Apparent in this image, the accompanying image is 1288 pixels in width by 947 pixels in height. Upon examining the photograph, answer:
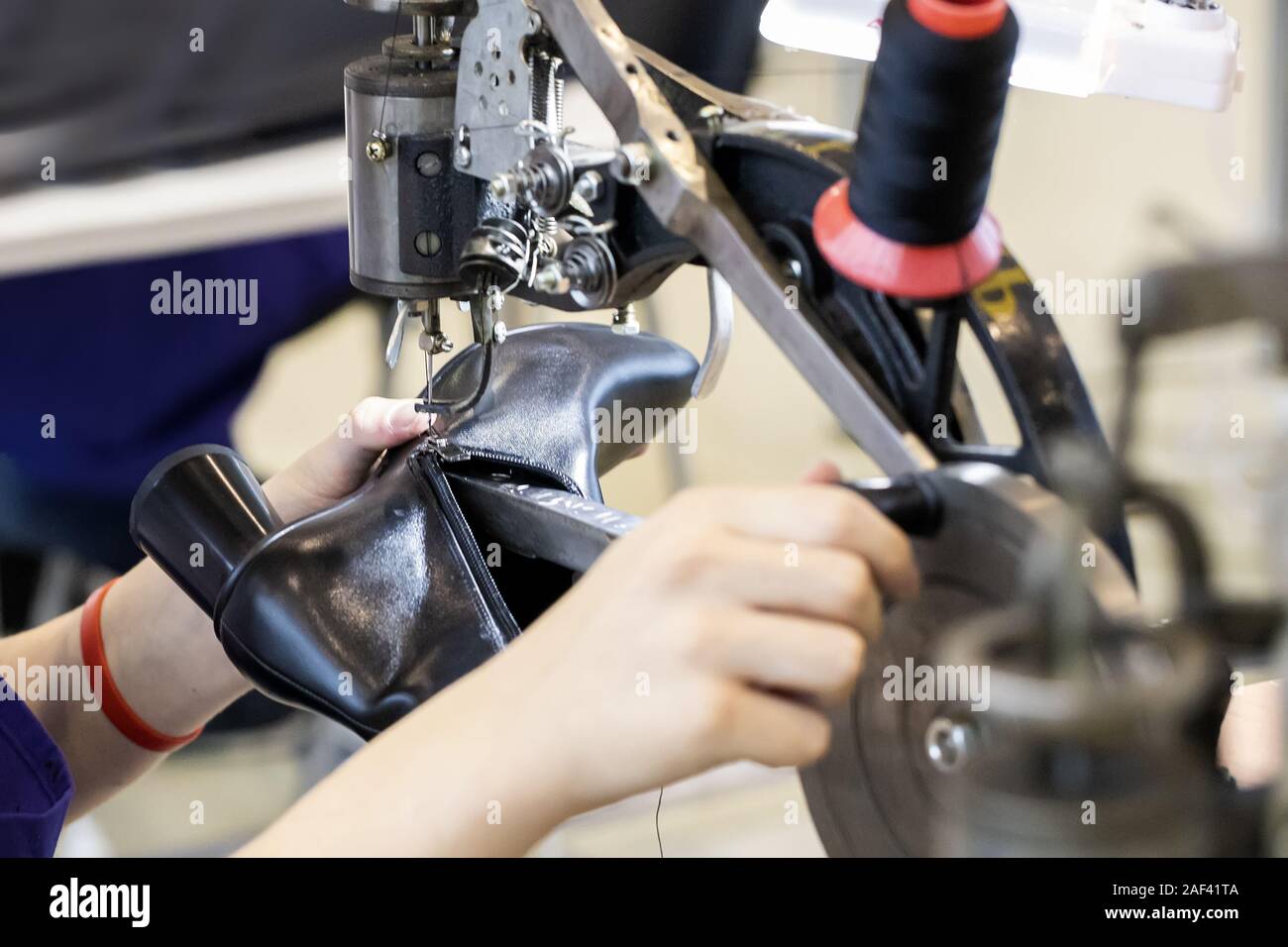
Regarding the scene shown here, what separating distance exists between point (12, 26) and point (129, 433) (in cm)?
48

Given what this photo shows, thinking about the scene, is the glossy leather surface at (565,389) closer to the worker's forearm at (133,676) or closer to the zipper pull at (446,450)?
the zipper pull at (446,450)

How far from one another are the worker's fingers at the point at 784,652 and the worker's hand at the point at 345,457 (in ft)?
1.37

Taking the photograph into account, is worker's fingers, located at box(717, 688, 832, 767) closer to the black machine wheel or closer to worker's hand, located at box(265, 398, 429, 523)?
the black machine wheel

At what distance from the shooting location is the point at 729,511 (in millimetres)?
494

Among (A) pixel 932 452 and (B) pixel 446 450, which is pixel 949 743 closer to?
(A) pixel 932 452

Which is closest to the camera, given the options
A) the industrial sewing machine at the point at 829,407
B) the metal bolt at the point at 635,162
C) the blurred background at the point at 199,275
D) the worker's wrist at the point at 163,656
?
the industrial sewing machine at the point at 829,407

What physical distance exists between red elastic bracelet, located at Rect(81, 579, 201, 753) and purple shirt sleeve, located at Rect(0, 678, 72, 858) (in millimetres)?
93

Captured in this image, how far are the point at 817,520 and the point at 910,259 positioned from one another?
0.11m

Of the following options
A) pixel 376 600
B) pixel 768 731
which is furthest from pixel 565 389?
pixel 768 731

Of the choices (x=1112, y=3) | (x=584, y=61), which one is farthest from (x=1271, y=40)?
(x=584, y=61)

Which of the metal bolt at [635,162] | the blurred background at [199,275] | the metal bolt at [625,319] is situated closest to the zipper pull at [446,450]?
the metal bolt at [625,319]

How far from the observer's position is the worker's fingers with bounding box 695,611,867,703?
0.47 metres

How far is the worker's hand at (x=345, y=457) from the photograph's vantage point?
2.82 feet
